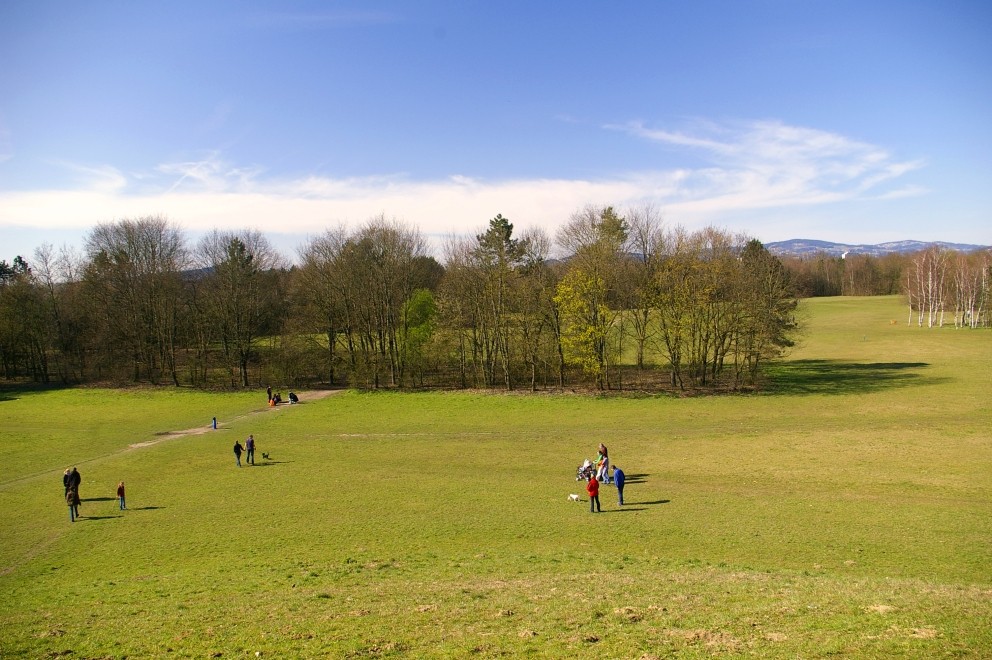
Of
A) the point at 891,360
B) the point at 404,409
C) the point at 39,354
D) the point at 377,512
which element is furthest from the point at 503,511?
the point at 39,354

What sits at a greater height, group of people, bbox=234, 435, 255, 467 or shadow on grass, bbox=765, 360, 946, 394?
group of people, bbox=234, 435, 255, 467

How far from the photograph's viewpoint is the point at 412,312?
55.6 metres

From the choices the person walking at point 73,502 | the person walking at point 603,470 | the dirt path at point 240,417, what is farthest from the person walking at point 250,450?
the person walking at point 603,470

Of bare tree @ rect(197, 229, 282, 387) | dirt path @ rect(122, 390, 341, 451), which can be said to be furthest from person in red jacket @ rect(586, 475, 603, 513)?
bare tree @ rect(197, 229, 282, 387)

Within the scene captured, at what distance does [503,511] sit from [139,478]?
60.1 ft

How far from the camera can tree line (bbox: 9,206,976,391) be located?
47438mm

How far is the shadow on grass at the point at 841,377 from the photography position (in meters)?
45.0

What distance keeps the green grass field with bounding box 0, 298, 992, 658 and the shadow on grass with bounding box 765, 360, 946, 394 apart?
16.0ft

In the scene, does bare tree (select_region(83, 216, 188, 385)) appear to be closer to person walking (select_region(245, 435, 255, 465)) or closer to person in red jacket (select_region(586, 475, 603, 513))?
person walking (select_region(245, 435, 255, 465))

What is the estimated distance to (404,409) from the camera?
142 ft

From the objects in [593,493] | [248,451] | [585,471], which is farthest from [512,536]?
[248,451]

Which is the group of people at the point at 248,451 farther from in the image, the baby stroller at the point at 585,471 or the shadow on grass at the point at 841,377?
the shadow on grass at the point at 841,377

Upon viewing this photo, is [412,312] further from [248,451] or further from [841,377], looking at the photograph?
[841,377]

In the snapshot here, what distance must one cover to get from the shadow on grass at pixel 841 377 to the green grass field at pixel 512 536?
16.0 feet
